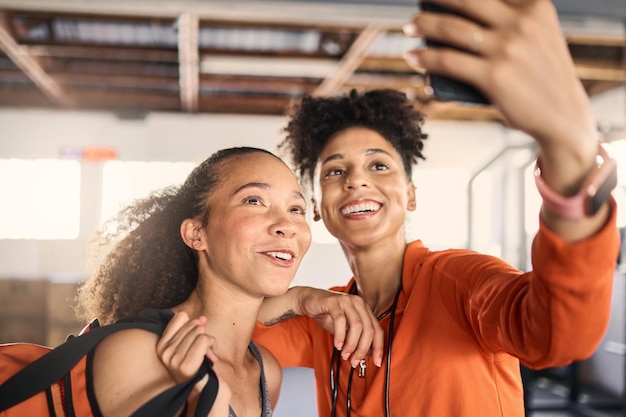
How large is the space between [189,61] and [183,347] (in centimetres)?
476

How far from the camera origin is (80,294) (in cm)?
180

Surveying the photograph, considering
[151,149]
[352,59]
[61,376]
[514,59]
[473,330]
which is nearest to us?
[514,59]

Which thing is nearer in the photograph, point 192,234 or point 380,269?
point 192,234

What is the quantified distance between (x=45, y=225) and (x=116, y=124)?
61.2 inches

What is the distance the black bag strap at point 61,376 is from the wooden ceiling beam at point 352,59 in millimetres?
3684

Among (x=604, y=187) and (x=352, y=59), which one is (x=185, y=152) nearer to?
(x=352, y=59)

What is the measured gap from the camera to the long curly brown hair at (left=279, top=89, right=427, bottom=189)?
6.39ft

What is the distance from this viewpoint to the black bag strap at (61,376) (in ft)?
3.27

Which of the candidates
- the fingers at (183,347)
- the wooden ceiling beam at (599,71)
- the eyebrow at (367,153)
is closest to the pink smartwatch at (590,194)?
the fingers at (183,347)

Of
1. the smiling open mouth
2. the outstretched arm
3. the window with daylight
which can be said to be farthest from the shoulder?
the window with daylight

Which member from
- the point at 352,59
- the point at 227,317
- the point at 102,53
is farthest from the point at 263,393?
the point at 102,53

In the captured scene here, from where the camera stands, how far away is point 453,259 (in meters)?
1.40

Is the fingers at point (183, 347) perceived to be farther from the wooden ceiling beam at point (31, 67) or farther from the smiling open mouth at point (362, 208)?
the wooden ceiling beam at point (31, 67)

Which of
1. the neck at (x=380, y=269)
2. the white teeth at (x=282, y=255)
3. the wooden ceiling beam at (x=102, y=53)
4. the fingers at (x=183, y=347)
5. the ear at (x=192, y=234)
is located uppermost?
the wooden ceiling beam at (x=102, y=53)
